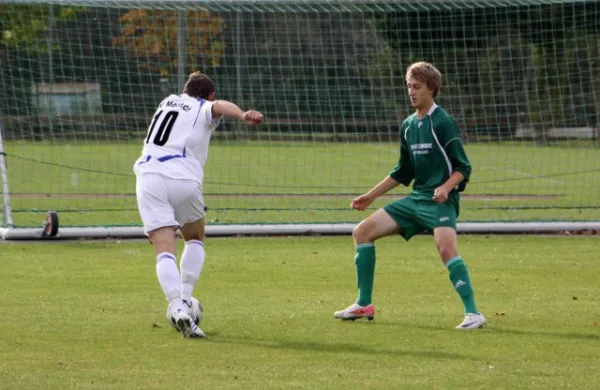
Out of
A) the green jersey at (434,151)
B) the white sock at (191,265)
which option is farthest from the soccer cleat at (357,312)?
the white sock at (191,265)

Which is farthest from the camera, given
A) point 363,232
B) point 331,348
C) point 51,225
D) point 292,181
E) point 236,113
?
point 292,181

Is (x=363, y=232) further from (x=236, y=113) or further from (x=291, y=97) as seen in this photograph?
(x=291, y=97)

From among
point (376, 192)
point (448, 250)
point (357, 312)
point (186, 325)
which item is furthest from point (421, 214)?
point (186, 325)

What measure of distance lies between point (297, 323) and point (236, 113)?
1.75m

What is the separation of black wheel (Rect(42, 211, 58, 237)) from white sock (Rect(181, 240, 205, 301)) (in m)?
5.77

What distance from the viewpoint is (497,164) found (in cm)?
3003

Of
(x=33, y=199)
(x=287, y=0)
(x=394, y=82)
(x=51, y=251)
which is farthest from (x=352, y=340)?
(x=394, y=82)

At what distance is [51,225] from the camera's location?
1428cm

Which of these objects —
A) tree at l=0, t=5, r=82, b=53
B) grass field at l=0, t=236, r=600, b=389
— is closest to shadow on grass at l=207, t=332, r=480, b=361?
grass field at l=0, t=236, r=600, b=389

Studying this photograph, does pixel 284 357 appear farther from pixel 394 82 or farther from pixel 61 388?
pixel 394 82

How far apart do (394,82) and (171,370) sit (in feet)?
57.5

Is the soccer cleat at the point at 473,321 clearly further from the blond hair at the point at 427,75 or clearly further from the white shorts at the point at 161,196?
the white shorts at the point at 161,196

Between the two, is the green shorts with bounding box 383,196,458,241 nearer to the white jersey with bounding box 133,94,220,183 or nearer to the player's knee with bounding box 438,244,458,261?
the player's knee with bounding box 438,244,458,261

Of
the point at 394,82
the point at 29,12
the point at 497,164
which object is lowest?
the point at 497,164
